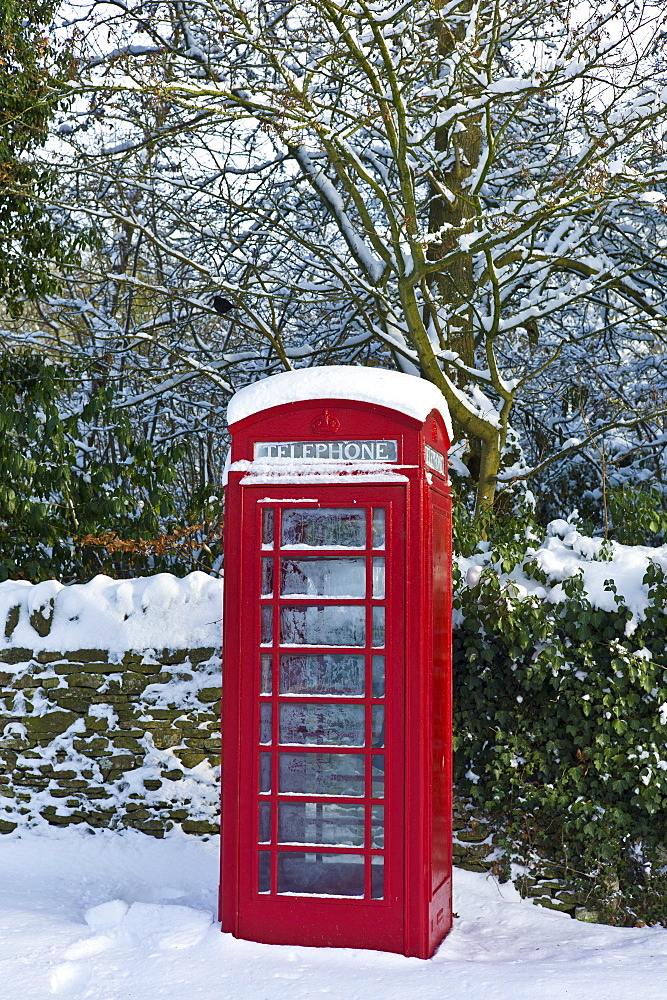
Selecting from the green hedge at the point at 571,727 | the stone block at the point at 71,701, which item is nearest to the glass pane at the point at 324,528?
the green hedge at the point at 571,727

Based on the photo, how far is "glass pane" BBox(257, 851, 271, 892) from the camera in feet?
12.5

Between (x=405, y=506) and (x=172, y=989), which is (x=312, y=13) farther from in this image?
(x=172, y=989)

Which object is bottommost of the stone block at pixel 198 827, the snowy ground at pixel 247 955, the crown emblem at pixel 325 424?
the snowy ground at pixel 247 955

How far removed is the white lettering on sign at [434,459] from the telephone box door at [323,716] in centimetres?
23

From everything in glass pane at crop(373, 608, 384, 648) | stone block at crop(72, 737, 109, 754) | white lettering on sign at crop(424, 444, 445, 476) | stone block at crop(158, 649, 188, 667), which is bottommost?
stone block at crop(72, 737, 109, 754)

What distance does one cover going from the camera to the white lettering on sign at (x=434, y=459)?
152 inches

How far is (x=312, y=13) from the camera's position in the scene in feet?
20.8

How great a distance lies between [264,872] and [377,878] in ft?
1.66

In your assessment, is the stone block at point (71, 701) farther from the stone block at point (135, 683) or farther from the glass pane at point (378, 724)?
the glass pane at point (378, 724)

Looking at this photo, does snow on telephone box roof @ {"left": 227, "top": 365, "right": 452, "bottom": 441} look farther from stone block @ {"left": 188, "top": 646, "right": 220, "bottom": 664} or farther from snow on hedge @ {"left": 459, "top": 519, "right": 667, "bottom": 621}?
stone block @ {"left": 188, "top": 646, "right": 220, "bottom": 664}

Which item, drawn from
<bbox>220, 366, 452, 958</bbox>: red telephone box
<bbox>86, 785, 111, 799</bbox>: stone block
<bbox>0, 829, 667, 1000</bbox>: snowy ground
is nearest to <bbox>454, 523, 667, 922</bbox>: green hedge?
<bbox>0, 829, 667, 1000</bbox>: snowy ground

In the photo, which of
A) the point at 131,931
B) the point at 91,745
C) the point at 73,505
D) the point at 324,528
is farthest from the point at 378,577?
the point at 73,505

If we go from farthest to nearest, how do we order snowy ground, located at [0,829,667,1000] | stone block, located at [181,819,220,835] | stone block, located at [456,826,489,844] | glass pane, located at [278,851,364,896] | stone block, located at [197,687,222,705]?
stone block, located at [197,687,222,705] → stone block, located at [181,819,220,835] → stone block, located at [456,826,489,844] → glass pane, located at [278,851,364,896] → snowy ground, located at [0,829,667,1000]

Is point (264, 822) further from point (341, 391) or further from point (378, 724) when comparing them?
point (341, 391)
